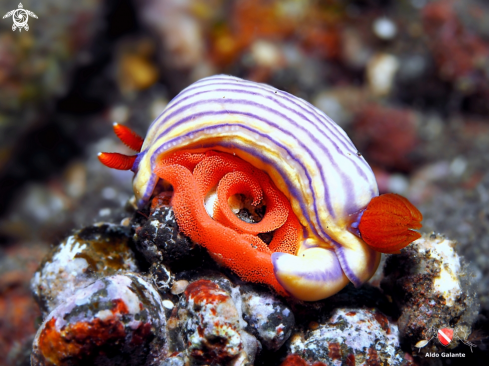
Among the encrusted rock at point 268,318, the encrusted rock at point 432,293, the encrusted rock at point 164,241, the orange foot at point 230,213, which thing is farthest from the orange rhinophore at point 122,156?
the encrusted rock at point 432,293

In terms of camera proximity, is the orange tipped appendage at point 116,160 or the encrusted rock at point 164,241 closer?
the encrusted rock at point 164,241

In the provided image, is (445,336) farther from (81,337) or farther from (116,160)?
(116,160)

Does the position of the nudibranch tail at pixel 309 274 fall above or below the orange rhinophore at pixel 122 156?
below

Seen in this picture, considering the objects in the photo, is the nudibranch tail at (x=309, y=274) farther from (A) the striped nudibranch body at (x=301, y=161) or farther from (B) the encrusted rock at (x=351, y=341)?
(B) the encrusted rock at (x=351, y=341)

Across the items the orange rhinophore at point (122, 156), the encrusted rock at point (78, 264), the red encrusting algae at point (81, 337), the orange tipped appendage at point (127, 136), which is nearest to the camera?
the red encrusting algae at point (81, 337)

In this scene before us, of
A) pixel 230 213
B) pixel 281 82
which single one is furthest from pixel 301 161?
pixel 281 82

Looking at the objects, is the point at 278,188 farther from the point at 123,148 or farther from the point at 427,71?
the point at 427,71

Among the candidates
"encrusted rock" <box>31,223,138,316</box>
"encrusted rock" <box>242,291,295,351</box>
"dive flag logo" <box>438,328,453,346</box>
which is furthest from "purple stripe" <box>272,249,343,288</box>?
"encrusted rock" <box>31,223,138,316</box>

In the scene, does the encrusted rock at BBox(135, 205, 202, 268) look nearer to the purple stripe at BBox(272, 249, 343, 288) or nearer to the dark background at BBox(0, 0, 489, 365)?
the purple stripe at BBox(272, 249, 343, 288)
